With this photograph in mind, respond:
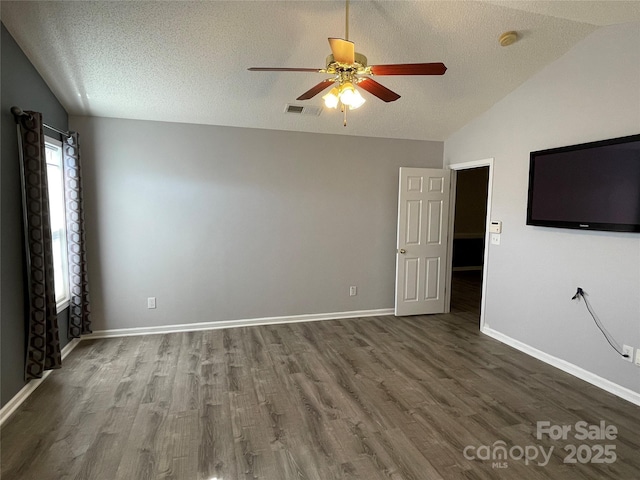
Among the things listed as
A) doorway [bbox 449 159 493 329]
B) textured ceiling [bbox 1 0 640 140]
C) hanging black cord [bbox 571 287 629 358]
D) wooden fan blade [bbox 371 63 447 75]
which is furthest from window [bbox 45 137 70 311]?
doorway [bbox 449 159 493 329]

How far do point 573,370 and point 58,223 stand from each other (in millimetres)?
5194

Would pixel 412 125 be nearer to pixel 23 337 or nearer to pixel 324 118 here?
pixel 324 118

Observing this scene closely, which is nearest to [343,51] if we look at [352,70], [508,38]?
[352,70]

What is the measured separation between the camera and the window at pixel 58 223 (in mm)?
3396

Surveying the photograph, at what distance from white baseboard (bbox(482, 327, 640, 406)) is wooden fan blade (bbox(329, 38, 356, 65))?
329cm

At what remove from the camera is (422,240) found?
4.77m

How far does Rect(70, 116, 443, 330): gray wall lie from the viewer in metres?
3.88

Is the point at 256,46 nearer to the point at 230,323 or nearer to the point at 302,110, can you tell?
the point at 302,110

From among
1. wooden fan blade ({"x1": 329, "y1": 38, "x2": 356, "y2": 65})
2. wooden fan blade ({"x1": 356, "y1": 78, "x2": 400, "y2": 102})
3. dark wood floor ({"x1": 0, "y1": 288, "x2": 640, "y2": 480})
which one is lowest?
dark wood floor ({"x1": 0, "y1": 288, "x2": 640, "y2": 480})

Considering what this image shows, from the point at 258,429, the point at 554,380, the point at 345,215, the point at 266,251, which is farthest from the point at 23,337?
the point at 554,380

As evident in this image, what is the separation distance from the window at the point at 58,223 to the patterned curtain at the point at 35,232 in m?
0.75

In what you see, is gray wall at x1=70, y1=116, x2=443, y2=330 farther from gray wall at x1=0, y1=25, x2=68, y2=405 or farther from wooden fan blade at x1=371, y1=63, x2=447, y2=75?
wooden fan blade at x1=371, y1=63, x2=447, y2=75

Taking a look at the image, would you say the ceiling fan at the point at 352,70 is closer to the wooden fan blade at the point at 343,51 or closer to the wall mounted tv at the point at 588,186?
the wooden fan blade at the point at 343,51

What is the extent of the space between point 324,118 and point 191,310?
2.83m
